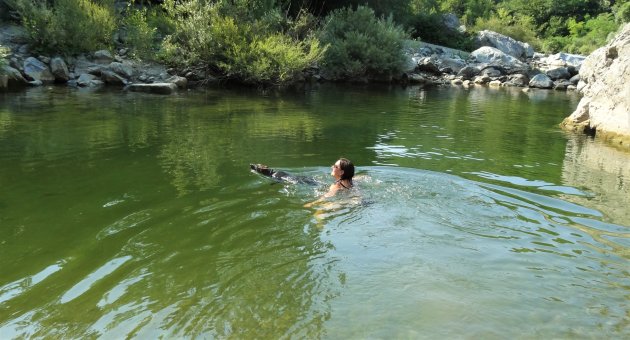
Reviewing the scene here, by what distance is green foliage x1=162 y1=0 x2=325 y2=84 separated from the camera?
24.4 meters

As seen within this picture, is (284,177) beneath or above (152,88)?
beneath

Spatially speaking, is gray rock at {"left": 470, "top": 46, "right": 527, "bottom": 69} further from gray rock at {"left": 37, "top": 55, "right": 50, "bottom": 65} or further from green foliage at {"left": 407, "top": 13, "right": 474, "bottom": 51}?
gray rock at {"left": 37, "top": 55, "right": 50, "bottom": 65}

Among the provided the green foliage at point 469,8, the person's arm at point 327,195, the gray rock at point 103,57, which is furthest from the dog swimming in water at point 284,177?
the green foliage at point 469,8

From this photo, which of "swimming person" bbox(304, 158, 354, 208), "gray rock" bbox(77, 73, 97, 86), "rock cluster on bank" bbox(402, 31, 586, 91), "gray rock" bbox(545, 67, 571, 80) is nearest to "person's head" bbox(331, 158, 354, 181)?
"swimming person" bbox(304, 158, 354, 208)

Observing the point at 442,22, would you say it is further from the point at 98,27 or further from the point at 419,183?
the point at 419,183

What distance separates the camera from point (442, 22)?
5031 cm

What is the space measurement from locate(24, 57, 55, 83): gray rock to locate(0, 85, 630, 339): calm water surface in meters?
11.2

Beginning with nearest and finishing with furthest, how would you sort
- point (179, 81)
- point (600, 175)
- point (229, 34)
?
point (600, 175)
point (179, 81)
point (229, 34)

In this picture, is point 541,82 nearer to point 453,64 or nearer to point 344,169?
point 453,64

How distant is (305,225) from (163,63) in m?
21.7

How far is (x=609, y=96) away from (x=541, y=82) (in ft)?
69.2

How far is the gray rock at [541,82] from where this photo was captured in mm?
34031

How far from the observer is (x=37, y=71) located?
23281 mm

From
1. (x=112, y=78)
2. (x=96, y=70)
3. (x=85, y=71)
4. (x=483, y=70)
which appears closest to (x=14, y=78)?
(x=85, y=71)
